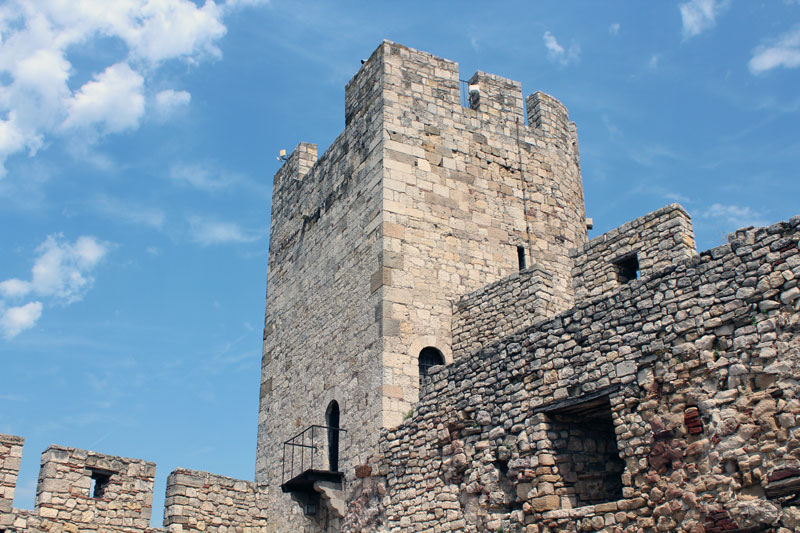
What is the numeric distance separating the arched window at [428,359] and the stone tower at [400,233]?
0.09 metres

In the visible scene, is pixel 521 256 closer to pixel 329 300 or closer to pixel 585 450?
pixel 329 300

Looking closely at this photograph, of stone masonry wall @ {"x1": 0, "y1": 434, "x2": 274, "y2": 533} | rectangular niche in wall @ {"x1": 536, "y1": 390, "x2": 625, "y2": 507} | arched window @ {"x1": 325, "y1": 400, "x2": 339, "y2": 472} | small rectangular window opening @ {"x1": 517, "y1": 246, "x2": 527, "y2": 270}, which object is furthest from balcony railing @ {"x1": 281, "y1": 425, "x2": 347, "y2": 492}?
rectangular niche in wall @ {"x1": 536, "y1": 390, "x2": 625, "y2": 507}

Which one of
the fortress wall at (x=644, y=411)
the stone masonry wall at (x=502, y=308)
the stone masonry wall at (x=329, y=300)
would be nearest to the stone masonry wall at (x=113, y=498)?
the stone masonry wall at (x=329, y=300)

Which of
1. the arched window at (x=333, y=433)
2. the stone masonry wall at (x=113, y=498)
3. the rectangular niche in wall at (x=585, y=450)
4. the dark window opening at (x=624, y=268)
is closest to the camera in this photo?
the rectangular niche in wall at (x=585, y=450)

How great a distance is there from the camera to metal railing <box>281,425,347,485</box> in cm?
1423

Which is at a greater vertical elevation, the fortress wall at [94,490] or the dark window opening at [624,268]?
the dark window opening at [624,268]

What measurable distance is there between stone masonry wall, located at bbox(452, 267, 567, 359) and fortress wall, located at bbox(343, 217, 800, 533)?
5.70 feet

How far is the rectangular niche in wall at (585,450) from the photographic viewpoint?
9.84 m

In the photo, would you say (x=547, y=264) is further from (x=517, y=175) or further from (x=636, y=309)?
(x=636, y=309)

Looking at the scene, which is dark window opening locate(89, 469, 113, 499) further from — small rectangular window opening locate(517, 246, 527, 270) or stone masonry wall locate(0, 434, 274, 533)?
small rectangular window opening locate(517, 246, 527, 270)

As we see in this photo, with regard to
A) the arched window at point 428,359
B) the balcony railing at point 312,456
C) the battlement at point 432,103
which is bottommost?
the balcony railing at point 312,456

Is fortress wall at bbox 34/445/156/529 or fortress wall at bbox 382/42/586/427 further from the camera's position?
fortress wall at bbox 382/42/586/427

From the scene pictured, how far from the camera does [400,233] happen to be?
47.3 ft

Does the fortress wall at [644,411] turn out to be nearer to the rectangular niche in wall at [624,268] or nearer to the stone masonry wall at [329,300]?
the stone masonry wall at [329,300]
